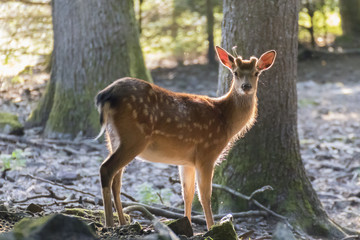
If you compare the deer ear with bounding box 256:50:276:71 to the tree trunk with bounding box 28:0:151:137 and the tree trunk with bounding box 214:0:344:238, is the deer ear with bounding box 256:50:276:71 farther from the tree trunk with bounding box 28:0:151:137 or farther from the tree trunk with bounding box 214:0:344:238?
the tree trunk with bounding box 28:0:151:137

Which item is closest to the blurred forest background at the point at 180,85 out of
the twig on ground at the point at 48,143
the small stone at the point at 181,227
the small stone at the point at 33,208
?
the twig on ground at the point at 48,143

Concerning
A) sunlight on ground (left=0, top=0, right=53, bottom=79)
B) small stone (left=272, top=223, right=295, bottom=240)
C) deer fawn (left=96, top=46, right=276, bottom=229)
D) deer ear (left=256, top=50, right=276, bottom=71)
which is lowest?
small stone (left=272, top=223, right=295, bottom=240)

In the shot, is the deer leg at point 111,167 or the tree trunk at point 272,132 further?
the tree trunk at point 272,132

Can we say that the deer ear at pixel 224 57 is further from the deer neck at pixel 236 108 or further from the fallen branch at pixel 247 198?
the fallen branch at pixel 247 198

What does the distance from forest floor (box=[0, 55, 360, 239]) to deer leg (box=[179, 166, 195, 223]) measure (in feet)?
1.40

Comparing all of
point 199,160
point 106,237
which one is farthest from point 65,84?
point 106,237

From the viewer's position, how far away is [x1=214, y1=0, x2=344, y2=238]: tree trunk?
19.2 feet

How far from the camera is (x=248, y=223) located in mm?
5895

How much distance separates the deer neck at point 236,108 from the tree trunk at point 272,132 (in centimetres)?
74

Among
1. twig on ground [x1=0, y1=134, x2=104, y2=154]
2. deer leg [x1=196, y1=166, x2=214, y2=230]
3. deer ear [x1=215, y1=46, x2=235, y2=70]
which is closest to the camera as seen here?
deer leg [x1=196, y1=166, x2=214, y2=230]

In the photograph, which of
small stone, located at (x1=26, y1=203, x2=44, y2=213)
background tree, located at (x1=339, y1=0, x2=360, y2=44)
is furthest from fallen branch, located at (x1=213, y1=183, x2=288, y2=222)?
background tree, located at (x1=339, y1=0, x2=360, y2=44)

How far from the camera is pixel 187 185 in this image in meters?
5.13

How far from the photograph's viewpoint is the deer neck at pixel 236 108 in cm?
516

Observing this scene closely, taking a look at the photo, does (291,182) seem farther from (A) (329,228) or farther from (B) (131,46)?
(B) (131,46)
